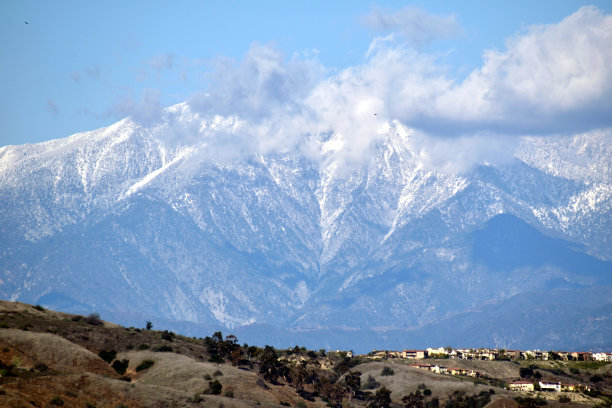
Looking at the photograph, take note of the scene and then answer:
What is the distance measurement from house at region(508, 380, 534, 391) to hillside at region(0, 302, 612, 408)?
4.01m

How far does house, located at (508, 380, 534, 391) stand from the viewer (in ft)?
599

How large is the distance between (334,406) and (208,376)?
26191 mm

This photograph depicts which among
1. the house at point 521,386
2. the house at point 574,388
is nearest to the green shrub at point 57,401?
the house at point 521,386

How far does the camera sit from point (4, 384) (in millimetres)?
101625

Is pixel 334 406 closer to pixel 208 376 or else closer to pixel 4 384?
pixel 208 376

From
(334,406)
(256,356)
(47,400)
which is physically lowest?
(47,400)

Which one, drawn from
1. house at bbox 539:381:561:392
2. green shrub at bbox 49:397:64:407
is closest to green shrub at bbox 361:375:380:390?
house at bbox 539:381:561:392

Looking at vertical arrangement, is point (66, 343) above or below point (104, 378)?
above

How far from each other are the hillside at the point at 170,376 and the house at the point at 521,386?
401cm

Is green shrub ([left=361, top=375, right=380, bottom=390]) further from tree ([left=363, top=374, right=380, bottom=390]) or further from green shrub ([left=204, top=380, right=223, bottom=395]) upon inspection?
green shrub ([left=204, top=380, right=223, bottom=395])

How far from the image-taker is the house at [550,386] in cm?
18230

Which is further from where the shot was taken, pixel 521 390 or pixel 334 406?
pixel 521 390

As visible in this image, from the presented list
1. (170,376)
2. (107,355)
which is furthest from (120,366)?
(170,376)

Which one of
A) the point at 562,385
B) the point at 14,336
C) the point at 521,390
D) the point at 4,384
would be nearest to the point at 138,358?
the point at 14,336
